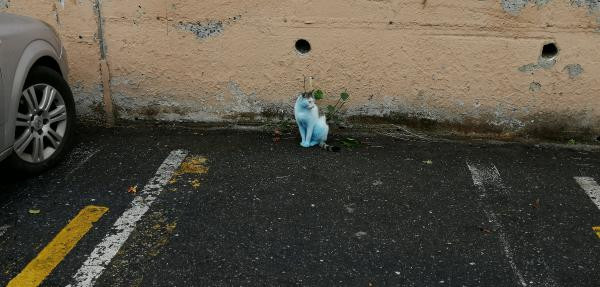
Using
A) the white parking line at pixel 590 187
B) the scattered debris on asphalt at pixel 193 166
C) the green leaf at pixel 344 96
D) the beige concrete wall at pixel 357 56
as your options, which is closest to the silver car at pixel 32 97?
the beige concrete wall at pixel 357 56

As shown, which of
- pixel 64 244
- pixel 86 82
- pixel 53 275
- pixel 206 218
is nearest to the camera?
pixel 53 275

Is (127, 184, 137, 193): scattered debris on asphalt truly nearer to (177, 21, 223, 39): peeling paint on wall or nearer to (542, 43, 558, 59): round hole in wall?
(177, 21, 223, 39): peeling paint on wall

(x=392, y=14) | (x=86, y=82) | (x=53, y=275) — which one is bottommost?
(x=53, y=275)

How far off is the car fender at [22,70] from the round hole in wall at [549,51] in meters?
4.10

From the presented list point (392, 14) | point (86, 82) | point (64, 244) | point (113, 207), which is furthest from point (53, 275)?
point (392, 14)

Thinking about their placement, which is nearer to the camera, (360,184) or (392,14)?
(360,184)

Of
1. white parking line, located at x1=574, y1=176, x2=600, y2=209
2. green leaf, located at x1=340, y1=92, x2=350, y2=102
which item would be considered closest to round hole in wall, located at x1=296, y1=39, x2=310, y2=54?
green leaf, located at x1=340, y1=92, x2=350, y2=102

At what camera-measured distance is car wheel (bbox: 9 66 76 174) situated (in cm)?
369

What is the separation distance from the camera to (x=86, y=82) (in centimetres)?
495

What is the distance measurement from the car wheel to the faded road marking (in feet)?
10.5

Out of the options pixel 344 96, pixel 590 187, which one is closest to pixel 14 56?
pixel 344 96

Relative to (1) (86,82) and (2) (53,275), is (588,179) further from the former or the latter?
(1) (86,82)

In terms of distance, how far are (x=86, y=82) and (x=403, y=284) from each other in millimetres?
3571

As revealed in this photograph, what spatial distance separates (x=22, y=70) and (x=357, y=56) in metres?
2.68
